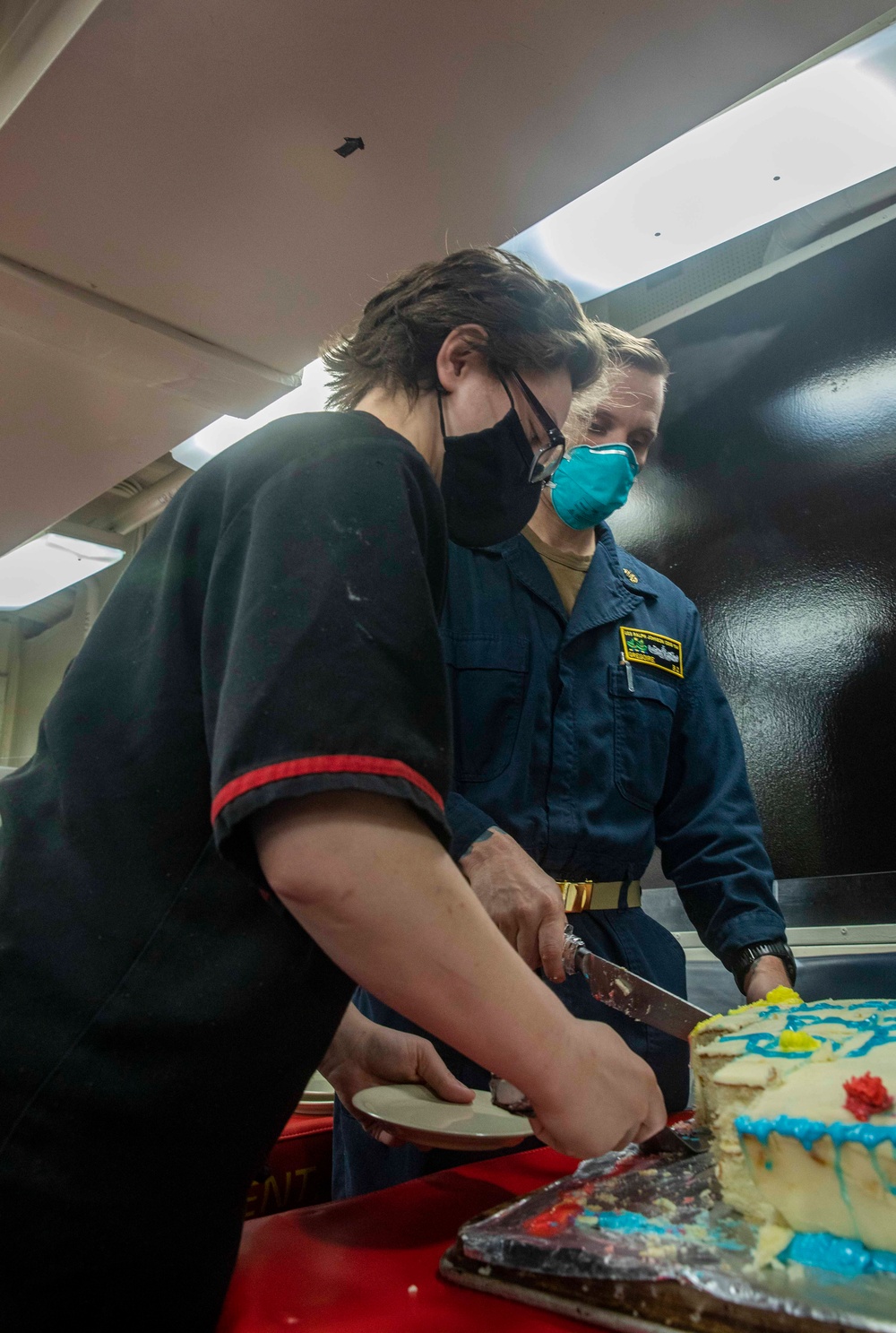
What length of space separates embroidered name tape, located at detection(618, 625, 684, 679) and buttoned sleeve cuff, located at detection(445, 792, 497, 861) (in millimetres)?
631

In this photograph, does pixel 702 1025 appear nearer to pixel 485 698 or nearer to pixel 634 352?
pixel 485 698

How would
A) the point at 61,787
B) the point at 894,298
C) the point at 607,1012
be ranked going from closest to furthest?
the point at 61,787 → the point at 607,1012 → the point at 894,298

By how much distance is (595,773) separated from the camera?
174 centimetres

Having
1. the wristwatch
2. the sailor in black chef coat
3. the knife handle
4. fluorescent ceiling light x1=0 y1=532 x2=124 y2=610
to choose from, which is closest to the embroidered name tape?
the wristwatch

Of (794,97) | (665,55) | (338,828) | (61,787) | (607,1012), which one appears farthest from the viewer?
(794,97)

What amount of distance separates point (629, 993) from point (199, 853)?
2.67ft

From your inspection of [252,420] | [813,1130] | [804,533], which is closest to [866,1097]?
[813,1130]

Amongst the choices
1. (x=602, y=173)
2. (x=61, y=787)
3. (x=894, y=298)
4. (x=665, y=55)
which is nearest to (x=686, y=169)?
(x=602, y=173)

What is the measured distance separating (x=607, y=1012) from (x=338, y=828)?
1.19 metres

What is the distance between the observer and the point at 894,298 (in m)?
2.63

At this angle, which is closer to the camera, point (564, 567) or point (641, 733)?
point (641, 733)

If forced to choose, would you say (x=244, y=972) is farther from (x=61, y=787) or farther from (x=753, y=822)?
(x=753, y=822)

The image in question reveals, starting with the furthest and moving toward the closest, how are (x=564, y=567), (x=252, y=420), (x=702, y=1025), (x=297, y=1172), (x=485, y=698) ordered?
(x=252, y=420) < (x=564, y=567) < (x=297, y=1172) < (x=485, y=698) < (x=702, y=1025)

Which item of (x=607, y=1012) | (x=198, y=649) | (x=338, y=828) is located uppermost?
(x=198, y=649)
